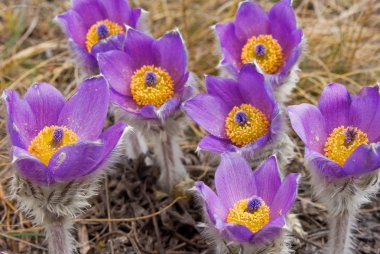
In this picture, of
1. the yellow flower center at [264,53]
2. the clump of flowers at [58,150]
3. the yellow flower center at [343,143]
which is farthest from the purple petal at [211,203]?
the yellow flower center at [264,53]

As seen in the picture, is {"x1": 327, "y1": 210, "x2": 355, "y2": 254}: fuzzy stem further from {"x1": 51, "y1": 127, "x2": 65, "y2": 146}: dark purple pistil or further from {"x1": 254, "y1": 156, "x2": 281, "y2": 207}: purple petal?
{"x1": 51, "y1": 127, "x2": 65, "y2": 146}: dark purple pistil

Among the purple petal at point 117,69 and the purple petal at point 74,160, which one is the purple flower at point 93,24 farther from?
the purple petal at point 74,160

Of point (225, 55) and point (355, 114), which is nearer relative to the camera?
point (355, 114)

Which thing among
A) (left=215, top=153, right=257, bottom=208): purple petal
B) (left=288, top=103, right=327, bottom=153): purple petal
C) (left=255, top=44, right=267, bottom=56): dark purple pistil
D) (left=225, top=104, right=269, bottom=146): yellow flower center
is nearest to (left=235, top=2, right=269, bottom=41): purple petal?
(left=255, top=44, right=267, bottom=56): dark purple pistil

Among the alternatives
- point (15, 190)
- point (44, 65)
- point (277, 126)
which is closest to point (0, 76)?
point (44, 65)

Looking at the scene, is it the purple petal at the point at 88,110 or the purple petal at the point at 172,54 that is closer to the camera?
the purple petal at the point at 88,110

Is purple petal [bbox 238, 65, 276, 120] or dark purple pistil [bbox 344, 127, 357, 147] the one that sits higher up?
purple petal [bbox 238, 65, 276, 120]

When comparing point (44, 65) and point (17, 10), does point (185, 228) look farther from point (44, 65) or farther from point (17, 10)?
point (17, 10)
